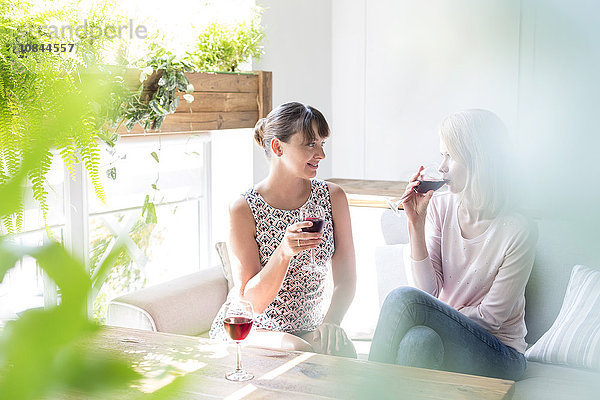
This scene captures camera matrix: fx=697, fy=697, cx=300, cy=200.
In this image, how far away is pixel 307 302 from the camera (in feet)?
7.26

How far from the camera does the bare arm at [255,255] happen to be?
6.11 ft

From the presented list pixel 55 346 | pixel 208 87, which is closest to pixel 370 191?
pixel 208 87

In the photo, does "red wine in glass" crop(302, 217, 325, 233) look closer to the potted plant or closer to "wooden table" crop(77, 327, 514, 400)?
"wooden table" crop(77, 327, 514, 400)

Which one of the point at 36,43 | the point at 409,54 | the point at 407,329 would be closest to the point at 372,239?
the point at 407,329

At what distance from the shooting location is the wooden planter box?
9.16 feet

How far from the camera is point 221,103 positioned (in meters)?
3.01

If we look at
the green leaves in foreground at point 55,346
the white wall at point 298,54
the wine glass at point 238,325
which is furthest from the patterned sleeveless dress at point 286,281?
the green leaves in foreground at point 55,346

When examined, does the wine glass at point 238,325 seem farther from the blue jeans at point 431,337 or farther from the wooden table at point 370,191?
the wooden table at point 370,191

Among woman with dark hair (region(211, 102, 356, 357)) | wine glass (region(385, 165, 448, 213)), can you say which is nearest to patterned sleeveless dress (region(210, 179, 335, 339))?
woman with dark hair (region(211, 102, 356, 357))

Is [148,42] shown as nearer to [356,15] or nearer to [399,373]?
[356,15]

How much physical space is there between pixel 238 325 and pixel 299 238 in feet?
1.45

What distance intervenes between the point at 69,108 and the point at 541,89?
0.10m

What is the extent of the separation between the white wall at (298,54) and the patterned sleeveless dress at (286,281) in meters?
1.18

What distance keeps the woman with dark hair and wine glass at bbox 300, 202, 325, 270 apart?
1 cm
